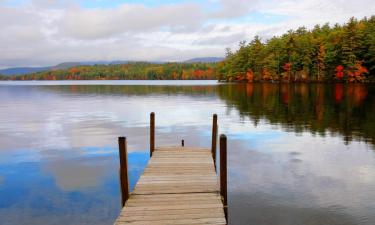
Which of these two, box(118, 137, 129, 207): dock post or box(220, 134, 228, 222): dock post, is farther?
box(220, 134, 228, 222): dock post

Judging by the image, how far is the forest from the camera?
322ft

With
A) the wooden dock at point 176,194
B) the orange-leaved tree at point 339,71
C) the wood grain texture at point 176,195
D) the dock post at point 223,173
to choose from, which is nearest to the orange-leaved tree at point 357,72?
the orange-leaved tree at point 339,71

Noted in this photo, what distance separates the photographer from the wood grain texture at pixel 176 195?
29.0 feet

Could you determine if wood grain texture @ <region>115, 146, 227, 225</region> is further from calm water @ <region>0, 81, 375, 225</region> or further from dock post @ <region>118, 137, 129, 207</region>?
calm water @ <region>0, 81, 375, 225</region>

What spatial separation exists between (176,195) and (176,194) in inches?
5.5

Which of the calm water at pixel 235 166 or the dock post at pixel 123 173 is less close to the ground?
the dock post at pixel 123 173

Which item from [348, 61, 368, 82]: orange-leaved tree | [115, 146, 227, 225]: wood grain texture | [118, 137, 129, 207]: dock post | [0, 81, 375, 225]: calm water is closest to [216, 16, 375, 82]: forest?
[348, 61, 368, 82]: orange-leaved tree

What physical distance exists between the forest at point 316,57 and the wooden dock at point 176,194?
9629 cm

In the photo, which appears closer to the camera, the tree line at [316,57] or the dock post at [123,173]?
the dock post at [123,173]

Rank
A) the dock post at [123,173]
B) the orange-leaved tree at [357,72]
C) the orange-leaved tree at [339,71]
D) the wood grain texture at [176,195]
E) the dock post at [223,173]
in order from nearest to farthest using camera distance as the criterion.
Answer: the wood grain texture at [176,195] < the dock post at [123,173] < the dock post at [223,173] < the orange-leaved tree at [357,72] < the orange-leaved tree at [339,71]

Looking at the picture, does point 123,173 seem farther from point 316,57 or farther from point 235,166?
point 316,57

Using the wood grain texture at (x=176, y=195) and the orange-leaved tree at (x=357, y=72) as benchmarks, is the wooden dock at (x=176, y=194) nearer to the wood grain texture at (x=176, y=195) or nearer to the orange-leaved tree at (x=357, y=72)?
the wood grain texture at (x=176, y=195)

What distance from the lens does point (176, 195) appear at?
10539 millimetres

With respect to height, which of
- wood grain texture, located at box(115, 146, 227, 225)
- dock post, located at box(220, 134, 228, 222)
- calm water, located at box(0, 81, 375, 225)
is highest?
dock post, located at box(220, 134, 228, 222)
